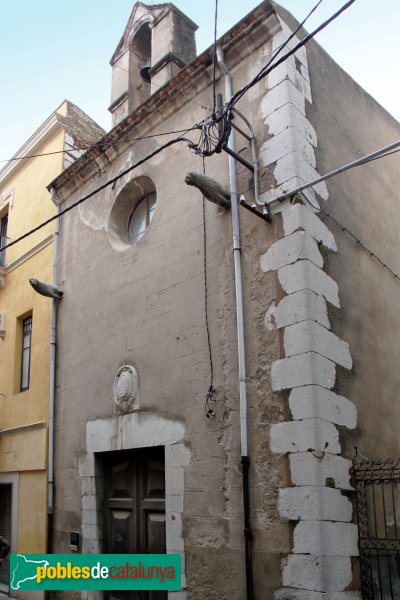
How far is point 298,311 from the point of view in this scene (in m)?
5.20

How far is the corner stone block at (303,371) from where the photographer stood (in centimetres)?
496

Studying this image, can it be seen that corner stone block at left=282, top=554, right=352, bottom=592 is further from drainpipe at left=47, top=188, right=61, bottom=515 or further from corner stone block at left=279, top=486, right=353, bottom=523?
drainpipe at left=47, top=188, right=61, bottom=515

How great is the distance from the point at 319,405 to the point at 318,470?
1.75 feet

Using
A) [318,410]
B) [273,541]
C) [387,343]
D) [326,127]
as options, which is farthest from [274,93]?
[273,541]

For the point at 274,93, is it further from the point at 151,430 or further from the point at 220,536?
the point at 220,536

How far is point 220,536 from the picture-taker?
538 cm

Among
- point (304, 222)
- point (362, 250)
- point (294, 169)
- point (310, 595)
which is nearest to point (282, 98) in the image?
point (294, 169)

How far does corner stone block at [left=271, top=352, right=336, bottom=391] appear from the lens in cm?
496

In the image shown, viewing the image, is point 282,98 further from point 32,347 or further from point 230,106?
point 32,347

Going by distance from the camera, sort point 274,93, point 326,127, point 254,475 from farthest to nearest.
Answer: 1. point 326,127
2. point 274,93
3. point 254,475

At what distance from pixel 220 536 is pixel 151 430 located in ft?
4.90

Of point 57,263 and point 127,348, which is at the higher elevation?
point 57,263

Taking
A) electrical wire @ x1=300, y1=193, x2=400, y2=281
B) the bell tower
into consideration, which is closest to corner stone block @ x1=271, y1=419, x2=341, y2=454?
electrical wire @ x1=300, y1=193, x2=400, y2=281

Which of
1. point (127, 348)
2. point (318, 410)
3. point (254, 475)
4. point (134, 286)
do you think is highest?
point (134, 286)
